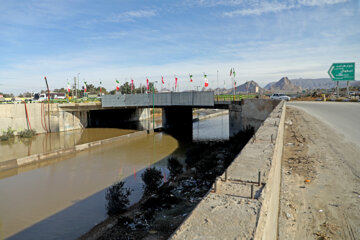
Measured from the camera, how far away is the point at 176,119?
5062cm

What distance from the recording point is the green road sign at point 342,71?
1690 inches

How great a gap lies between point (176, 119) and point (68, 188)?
3502 centimetres

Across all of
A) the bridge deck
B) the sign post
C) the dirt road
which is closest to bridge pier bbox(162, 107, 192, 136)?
the bridge deck

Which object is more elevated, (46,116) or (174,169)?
(46,116)

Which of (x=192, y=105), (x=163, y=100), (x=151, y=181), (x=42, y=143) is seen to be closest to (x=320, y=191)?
(x=151, y=181)

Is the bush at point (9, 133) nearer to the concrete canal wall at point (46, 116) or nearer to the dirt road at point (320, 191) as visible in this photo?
the concrete canal wall at point (46, 116)

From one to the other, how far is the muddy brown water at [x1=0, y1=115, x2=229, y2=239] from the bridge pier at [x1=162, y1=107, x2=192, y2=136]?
53.7 feet

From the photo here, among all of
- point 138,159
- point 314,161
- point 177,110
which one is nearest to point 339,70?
point 177,110

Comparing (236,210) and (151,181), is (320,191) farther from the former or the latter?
(151,181)

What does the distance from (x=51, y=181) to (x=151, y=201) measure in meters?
9.68

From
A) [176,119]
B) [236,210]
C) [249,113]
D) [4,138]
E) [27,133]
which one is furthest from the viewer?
[176,119]

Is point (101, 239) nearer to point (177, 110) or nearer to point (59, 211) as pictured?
point (59, 211)

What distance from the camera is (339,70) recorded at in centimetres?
4359

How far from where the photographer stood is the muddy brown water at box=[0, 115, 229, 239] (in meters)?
11.4
